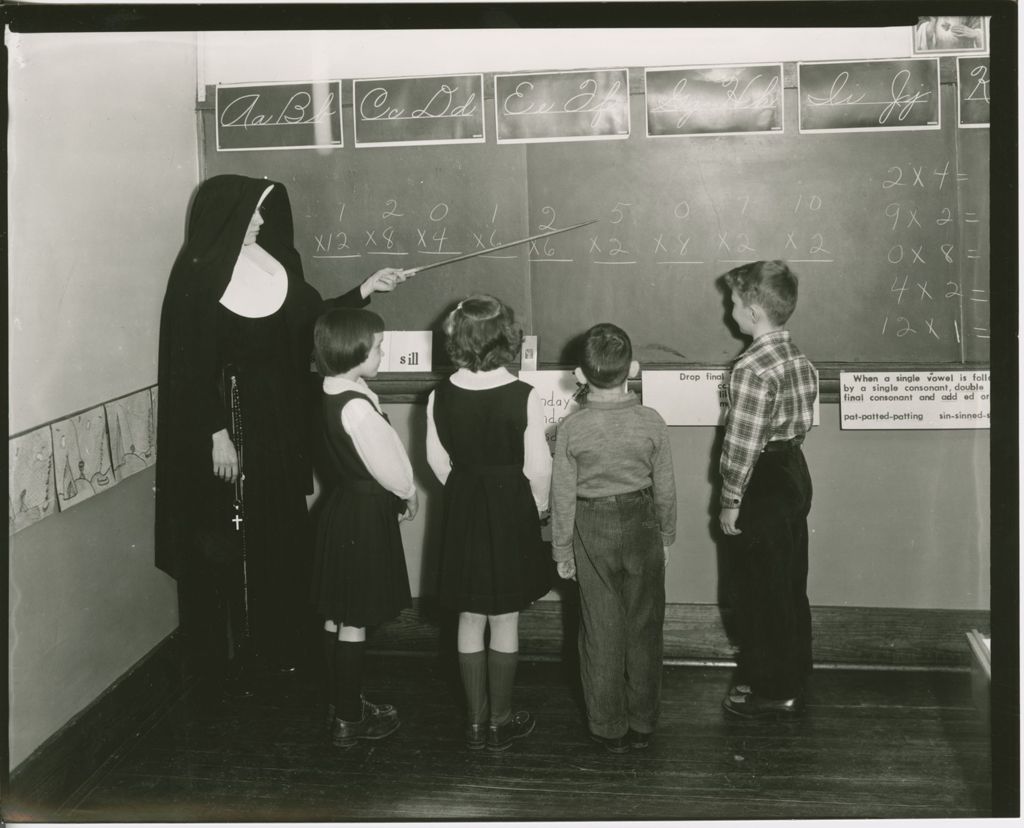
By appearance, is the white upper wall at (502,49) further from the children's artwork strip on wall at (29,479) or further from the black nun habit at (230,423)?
the children's artwork strip on wall at (29,479)

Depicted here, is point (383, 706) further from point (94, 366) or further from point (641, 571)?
point (94, 366)

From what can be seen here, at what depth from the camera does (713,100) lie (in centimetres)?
298

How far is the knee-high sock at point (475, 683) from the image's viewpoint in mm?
2836

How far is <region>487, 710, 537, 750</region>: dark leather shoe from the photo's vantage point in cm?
283

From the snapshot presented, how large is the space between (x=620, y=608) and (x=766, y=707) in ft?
1.94

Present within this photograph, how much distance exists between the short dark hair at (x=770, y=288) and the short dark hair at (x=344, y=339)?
1.08 metres

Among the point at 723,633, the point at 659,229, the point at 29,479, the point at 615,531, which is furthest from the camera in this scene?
the point at 723,633

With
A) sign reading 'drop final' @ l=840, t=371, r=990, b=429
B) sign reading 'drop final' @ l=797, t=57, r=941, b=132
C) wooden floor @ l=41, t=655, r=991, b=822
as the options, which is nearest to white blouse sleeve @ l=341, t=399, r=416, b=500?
wooden floor @ l=41, t=655, r=991, b=822

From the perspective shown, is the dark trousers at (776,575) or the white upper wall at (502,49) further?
the dark trousers at (776,575)

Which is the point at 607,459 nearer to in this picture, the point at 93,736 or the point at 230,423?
the point at 230,423

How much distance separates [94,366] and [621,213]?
1.61 m

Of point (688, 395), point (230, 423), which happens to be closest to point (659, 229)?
point (688, 395)

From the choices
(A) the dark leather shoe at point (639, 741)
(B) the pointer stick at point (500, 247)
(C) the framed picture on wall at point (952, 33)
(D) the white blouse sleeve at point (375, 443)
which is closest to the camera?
(C) the framed picture on wall at point (952, 33)

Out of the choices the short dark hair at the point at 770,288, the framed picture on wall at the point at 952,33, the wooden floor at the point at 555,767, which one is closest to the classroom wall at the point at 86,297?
the wooden floor at the point at 555,767
